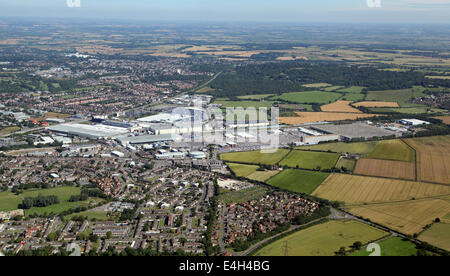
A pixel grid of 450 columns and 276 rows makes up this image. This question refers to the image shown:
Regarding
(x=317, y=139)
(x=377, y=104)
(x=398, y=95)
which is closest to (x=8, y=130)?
(x=317, y=139)

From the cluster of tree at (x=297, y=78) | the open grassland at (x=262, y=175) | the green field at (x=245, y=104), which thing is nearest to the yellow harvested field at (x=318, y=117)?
the green field at (x=245, y=104)

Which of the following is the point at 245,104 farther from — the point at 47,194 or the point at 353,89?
the point at 47,194

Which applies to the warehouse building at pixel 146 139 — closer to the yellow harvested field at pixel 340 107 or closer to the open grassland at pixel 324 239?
the open grassland at pixel 324 239

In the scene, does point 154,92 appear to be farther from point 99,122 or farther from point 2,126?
point 2,126

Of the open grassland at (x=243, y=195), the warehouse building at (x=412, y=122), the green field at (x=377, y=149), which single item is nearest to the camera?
the open grassland at (x=243, y=195)

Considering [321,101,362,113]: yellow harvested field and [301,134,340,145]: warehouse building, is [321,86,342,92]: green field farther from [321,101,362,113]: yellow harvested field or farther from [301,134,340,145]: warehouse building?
[301,134,340,145]: warehouse building

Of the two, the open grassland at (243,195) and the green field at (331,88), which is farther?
the green field at (331,88)
